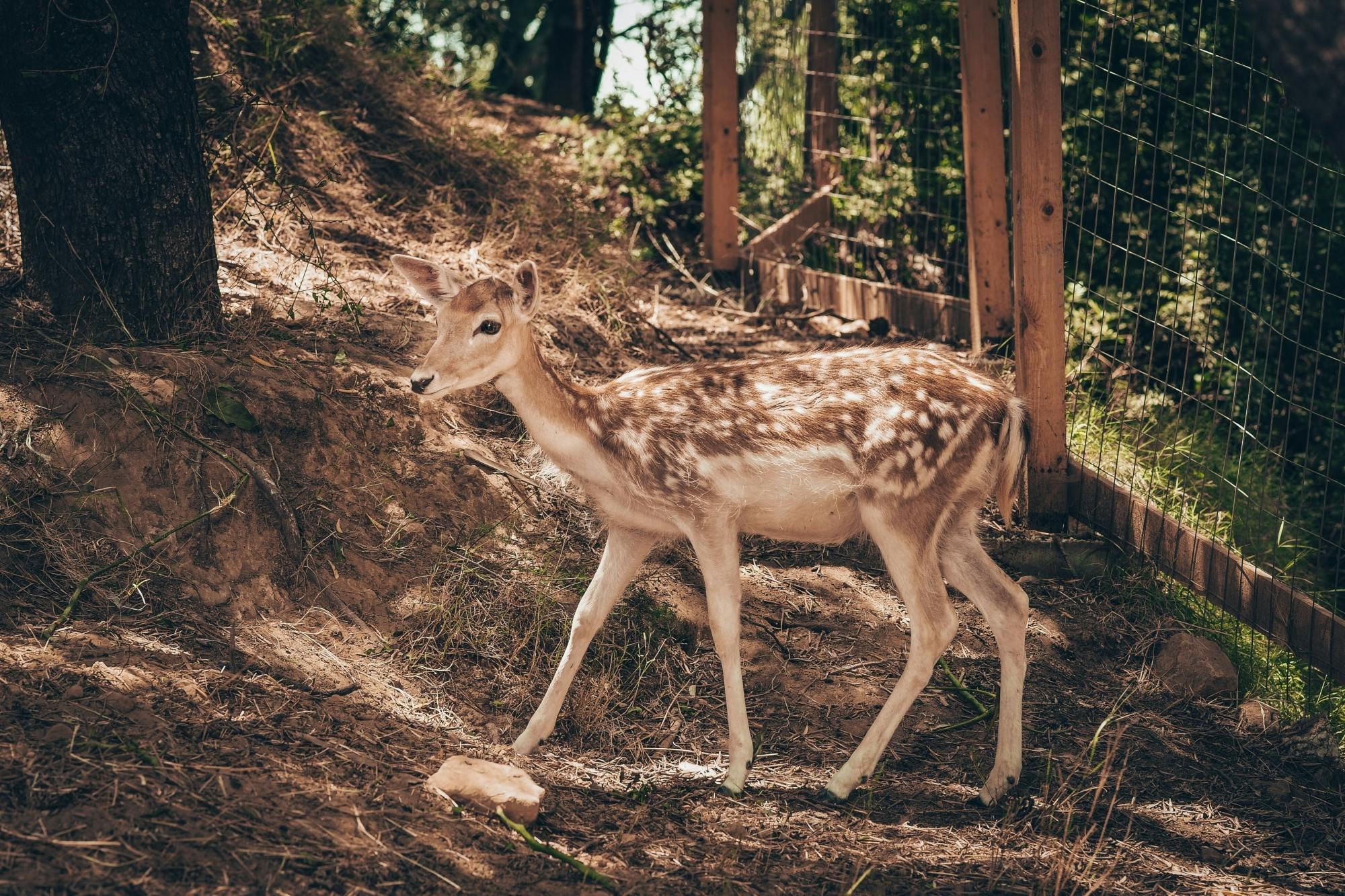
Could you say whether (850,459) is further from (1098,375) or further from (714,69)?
(714,69)

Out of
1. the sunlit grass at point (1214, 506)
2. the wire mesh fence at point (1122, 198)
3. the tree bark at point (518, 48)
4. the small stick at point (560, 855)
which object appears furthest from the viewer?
the tree bark at point (518, 48)

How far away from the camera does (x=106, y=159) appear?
5820 millimetres

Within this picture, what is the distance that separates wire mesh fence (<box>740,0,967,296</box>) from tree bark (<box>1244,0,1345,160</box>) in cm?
486

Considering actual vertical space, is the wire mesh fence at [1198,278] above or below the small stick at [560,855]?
above

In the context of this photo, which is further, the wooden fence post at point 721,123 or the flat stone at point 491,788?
the wooden fence post at point 721,123

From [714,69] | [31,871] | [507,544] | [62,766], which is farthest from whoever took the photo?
[714,69]

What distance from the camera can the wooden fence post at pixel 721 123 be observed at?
9422mm

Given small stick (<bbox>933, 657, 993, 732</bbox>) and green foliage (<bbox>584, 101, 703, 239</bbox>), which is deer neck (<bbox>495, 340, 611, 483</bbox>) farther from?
green foliage (<bbox>584, 101, 703, 239</bbox>)

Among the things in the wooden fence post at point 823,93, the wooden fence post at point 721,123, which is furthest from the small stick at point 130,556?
the wooden fence post at point 823,93

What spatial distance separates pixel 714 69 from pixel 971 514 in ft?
16.3

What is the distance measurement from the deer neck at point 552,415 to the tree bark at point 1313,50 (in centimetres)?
278

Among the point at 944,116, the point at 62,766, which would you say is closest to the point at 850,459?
the point at 62,766

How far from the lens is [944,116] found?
8609 mm

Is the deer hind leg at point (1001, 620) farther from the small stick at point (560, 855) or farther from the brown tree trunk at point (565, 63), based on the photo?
the brown tree trunk at point (565, 63)
